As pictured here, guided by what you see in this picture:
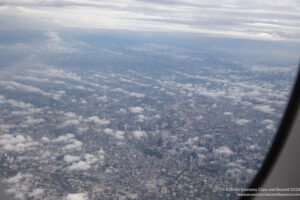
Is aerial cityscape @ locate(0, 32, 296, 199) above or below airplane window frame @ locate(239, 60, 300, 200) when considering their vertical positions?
below

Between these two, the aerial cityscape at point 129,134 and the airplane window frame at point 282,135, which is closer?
the airplane window frame at point 282,135

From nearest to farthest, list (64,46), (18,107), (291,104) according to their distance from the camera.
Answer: (291,104) → (18,107) → (64,46)

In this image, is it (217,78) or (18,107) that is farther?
(217,78)

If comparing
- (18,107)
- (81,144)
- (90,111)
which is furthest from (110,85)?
(81,144)

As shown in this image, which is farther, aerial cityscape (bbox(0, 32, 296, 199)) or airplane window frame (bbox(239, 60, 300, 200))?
aerial cityscape (bbox(0, 32, 296, 199))

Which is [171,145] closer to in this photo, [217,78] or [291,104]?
[291,104]

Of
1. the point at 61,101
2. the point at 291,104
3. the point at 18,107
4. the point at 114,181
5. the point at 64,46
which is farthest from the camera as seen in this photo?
the point at 64,46

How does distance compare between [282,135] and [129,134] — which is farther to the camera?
[129,134]

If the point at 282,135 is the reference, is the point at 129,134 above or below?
below

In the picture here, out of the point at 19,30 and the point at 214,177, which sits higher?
the point at 19,30

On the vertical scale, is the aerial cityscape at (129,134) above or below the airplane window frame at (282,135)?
below
